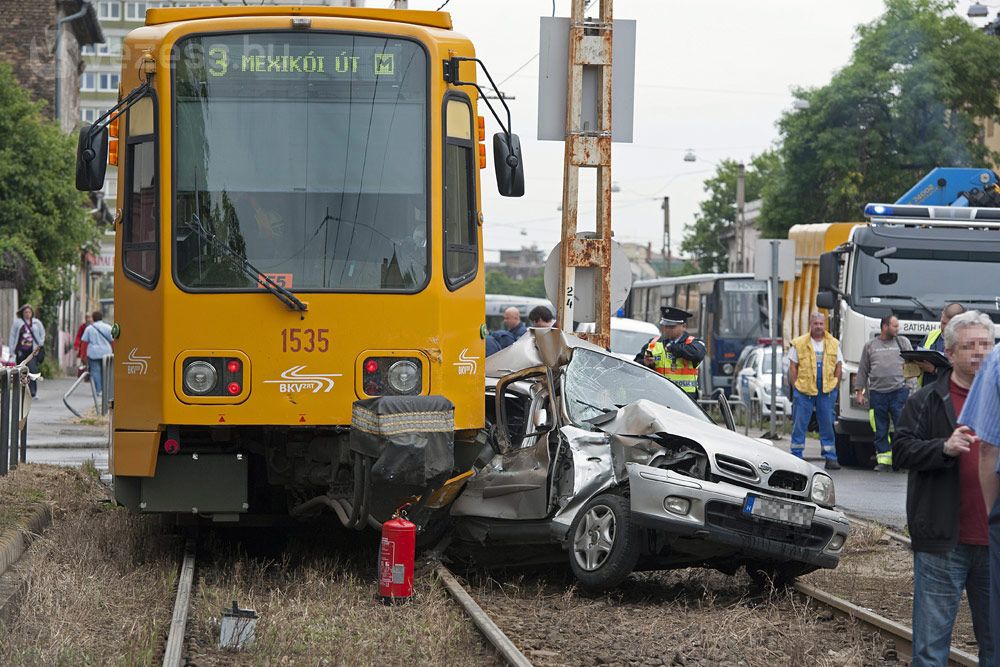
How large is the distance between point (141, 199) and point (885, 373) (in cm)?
1076

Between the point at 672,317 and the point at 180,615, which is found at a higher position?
the point at 672,317

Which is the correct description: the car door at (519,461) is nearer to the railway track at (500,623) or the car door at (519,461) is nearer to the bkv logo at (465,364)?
the railway track at (500,623)

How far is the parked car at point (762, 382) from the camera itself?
29.5 meters

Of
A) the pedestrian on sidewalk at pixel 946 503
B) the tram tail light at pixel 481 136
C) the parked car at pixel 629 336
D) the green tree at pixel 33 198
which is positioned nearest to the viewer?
the pedestrian on sidewalk at pixel 946 503

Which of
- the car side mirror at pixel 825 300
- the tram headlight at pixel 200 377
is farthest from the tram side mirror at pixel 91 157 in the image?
the car side mirror at pixel 825 300

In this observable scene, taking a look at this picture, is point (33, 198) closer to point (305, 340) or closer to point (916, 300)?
point (916, 300)

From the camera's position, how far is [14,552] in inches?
409

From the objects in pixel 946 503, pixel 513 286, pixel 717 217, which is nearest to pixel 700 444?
pixel 946 503

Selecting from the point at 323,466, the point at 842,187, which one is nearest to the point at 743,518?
the point at 323,466

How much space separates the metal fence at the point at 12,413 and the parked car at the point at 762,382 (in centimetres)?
1529

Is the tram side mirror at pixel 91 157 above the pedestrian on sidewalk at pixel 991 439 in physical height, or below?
above

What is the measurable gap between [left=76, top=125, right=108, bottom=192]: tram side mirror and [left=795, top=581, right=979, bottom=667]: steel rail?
4920mm

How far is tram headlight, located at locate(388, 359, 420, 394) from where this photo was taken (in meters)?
9.86

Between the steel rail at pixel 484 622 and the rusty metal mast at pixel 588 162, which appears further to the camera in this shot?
the rusty metal mast at pixel 588 162
